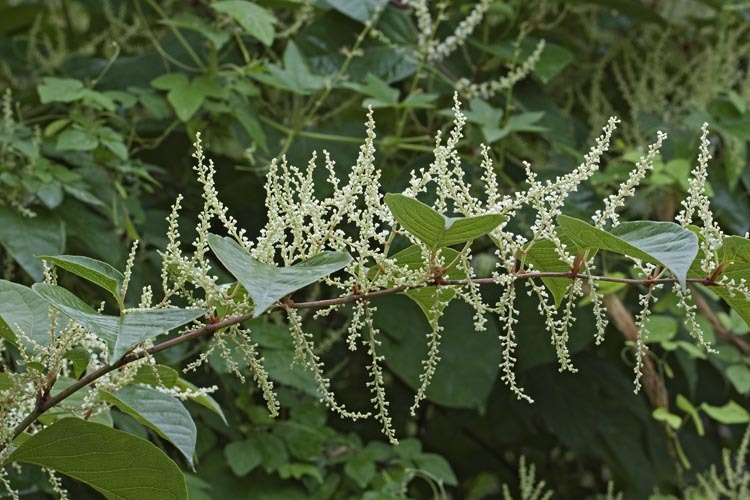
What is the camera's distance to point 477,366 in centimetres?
173

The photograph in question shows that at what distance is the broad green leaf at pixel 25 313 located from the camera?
31.8 inches

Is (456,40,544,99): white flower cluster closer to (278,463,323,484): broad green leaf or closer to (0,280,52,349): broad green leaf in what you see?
(278,463,323,484): broad green leaf

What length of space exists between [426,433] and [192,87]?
37.0 inches

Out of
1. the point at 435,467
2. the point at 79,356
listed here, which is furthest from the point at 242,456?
the point at 79,356

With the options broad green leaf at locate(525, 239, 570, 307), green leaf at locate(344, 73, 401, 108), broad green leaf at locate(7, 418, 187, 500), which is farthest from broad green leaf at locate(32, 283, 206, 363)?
green leaf at locate(344, 73, 401, 108)

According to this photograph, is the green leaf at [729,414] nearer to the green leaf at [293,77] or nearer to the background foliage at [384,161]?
the background foliage at [384,161]

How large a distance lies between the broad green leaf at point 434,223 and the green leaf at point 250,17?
2.96 feet

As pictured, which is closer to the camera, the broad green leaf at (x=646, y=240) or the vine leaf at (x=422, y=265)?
the broad green leaf at (x=646, y=240)

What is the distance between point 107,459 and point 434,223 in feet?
1.08

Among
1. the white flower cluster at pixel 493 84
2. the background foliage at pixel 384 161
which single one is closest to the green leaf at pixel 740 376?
the background foliage at pixel 384 161

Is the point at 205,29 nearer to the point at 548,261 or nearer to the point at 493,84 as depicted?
the point at 493,84

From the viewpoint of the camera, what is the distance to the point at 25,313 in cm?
82

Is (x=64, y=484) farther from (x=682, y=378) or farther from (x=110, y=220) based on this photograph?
(x=682, y=378)

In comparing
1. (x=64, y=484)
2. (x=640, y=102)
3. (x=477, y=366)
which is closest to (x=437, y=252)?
(x=64, y=484)
